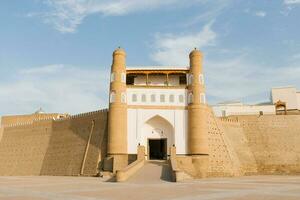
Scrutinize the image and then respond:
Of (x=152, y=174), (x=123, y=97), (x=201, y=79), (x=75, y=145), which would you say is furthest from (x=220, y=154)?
(x=75, y=145)

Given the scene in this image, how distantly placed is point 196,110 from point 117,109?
22.6ft

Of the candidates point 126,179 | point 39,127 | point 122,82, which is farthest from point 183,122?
point 39,127

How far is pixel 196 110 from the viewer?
2922 cm

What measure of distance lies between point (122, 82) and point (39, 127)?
1470 cm

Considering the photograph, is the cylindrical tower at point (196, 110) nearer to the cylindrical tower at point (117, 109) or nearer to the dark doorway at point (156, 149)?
the dark doorway at point (156, 149)

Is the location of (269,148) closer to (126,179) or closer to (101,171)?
(101,171)

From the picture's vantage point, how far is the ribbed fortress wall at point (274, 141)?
118ft

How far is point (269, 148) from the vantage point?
36938mm

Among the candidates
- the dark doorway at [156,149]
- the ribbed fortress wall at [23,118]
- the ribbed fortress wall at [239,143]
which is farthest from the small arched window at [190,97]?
the ribbed fortress wall at [23,118]

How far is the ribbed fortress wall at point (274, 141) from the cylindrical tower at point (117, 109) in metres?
16.2

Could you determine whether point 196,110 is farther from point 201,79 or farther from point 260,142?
point 260,142

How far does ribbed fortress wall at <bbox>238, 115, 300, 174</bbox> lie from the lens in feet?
118

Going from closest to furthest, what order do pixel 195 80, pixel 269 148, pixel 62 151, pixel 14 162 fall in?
1. pixel 195 80
2. pixel 62 151
3. pixel 269 148
4. pixel 14 162

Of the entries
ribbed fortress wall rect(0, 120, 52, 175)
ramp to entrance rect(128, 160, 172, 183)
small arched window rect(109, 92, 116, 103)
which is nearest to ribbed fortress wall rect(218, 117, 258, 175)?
small arched window rect(109, 92, 116, 103)
